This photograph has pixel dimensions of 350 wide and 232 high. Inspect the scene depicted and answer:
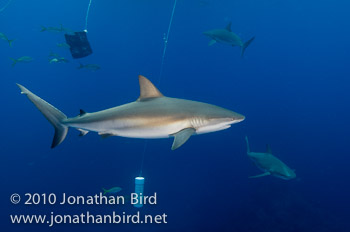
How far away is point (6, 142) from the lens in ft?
64.7

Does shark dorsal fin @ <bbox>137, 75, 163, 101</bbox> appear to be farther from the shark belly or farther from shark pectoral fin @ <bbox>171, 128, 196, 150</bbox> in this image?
shark pectoral fin @ <bbox>171, 128, 196, 150</bbox>

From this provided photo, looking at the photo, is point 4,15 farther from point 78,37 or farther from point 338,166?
point 338,166

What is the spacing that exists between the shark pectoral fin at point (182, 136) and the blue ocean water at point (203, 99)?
9809 millimetres

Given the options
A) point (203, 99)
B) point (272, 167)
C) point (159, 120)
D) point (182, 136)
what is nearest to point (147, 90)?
point (159, 120)

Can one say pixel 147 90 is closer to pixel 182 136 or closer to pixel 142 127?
pixel 142 127

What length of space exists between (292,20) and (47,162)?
2942 centimetres

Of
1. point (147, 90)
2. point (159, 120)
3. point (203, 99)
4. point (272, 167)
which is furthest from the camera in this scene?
point (203, 99)

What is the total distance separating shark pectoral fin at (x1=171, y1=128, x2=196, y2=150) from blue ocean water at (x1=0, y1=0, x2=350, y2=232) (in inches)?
386

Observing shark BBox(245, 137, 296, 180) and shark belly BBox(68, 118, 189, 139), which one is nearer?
shark belly BBox(68, 118, 189, 139)

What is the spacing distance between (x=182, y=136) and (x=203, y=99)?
841 inches

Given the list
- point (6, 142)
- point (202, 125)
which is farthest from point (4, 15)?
point (202, 125)

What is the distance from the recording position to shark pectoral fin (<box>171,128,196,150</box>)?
285cm

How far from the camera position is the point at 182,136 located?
2.97m

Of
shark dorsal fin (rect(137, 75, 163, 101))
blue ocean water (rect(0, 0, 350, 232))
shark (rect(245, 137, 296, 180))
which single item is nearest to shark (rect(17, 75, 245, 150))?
shark dorsal fin (rect(137, 75, 163, 101))
